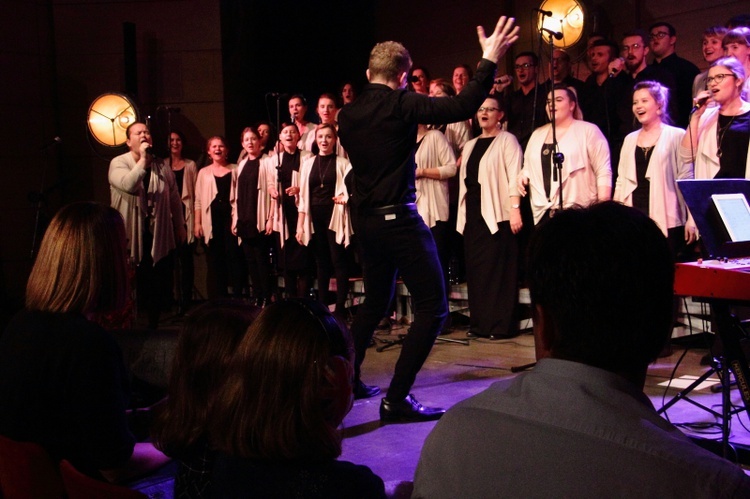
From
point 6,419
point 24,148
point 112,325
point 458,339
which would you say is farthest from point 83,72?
point 6,419

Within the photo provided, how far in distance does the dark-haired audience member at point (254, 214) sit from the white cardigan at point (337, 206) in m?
0.76

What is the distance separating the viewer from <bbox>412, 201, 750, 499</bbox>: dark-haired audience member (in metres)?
0.98

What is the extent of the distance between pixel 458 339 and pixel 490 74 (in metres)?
3.40

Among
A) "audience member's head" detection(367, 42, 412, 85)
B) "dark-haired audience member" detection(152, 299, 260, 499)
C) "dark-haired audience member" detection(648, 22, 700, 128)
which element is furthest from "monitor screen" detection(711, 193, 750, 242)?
"dark-haired audience member" detection(648, 22, 700, 128)

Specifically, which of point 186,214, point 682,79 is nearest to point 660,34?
point 682,79

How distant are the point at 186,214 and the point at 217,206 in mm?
552

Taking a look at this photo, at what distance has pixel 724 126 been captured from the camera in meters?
5.17

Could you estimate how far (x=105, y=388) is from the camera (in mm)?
2109

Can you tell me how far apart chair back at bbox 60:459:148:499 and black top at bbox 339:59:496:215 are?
2.42 meters

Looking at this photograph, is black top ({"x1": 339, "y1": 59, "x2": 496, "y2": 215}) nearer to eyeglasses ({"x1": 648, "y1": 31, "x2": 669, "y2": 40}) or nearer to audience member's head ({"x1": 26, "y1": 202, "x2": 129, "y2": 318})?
audience member's head ({"x1": 26, "y1": 202, "x2": 129, "y2": 318})

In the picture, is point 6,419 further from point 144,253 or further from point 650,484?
point 144,253

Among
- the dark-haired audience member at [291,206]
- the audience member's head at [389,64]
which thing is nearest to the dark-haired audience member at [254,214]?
the dark-haired audience member at [291,206]

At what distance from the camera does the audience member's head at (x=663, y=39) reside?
6648 millimetres

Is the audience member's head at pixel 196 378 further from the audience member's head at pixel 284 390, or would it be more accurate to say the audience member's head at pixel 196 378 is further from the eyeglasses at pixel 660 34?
the eyeglasses at pixel 660 34
